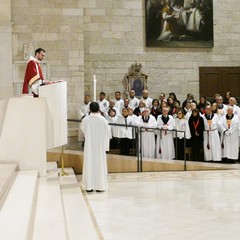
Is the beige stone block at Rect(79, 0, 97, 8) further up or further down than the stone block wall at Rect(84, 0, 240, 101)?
further up

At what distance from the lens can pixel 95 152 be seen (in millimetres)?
9141

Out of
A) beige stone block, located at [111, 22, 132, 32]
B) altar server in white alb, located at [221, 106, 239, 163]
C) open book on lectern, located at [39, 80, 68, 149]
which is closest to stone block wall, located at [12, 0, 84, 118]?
beige stone block, located at [111, 22, 132, 32]

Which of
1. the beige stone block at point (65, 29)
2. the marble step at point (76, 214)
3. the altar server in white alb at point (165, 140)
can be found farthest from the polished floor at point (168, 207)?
the beige stone block at point (65, 29)

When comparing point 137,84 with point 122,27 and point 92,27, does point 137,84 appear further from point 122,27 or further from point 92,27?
point 92,27

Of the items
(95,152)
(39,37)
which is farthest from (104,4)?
(95,152)

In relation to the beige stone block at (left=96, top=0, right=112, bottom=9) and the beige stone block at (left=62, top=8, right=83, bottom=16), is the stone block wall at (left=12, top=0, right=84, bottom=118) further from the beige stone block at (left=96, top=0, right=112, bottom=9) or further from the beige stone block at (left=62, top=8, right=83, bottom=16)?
the beige stone block at (left=96, top=0, right=112, bottom=9)

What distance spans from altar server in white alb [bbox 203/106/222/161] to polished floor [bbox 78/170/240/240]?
2153 millimetres

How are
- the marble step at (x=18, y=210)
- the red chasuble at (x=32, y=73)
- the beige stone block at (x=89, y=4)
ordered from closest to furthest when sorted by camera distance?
the marble step at (x=18, y=210)
the red chasuble at (x=32, y=73)
the beige stone block at (x=89, y=4)

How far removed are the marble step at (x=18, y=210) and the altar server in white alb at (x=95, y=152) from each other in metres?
2.20

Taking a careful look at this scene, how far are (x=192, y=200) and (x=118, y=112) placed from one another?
23.1 feet

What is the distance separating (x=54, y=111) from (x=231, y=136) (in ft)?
22.3

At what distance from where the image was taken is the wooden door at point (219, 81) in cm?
1842

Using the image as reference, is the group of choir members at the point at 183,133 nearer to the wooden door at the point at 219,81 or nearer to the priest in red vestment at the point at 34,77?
the wooden door at the point at 219,81

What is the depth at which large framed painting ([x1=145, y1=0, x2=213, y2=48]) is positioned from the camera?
1789 centimetres
